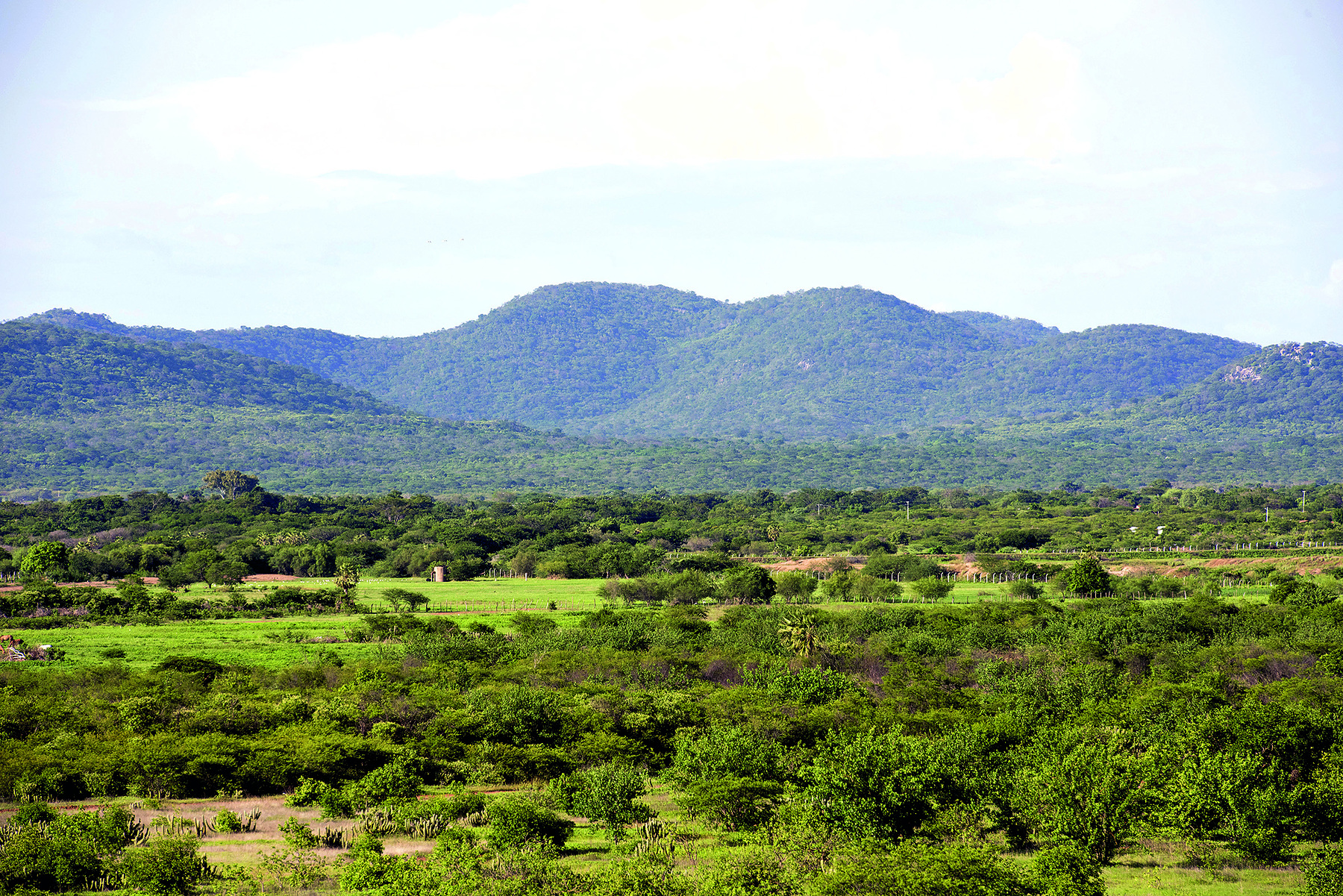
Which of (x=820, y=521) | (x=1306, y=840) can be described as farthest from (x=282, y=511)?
(x=1306, y=840)

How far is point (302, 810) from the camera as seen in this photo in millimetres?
29562

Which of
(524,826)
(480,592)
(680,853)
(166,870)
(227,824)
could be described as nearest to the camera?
(166,870)

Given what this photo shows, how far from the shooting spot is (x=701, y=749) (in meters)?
30.7

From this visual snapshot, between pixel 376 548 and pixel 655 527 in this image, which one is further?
pixel 655 527

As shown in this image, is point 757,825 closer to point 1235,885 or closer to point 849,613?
point 1235,885

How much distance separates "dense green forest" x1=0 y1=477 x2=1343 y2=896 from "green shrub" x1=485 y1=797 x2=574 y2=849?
80mm

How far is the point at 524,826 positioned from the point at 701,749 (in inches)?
263

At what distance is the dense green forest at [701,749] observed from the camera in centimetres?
2338

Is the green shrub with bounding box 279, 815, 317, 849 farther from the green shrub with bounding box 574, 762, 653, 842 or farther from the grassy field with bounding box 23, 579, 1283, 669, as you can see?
the grassy field with bounding box 23, 579, 1283, 669

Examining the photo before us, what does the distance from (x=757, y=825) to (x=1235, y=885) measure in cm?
993

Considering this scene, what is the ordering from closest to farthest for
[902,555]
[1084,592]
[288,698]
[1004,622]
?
[288,698] < [1004,622] < [1084,592] < [902,555]

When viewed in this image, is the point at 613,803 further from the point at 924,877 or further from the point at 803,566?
the point at 803,566

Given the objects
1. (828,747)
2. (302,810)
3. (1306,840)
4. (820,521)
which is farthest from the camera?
(820,521)

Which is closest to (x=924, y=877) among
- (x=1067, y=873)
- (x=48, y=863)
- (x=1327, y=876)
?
(x=1067, y=873)
